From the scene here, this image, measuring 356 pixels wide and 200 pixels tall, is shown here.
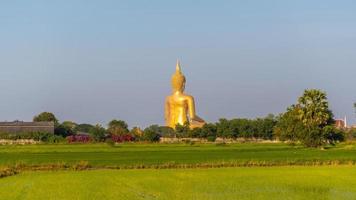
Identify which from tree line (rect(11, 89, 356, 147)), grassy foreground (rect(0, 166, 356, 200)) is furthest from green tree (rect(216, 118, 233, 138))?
grassy foreground (rect(0, 166, 356, 200))

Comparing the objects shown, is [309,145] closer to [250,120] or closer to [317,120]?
[317,120]

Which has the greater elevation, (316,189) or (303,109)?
(303,109)


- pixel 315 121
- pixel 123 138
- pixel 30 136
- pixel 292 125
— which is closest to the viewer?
pixel 315 121

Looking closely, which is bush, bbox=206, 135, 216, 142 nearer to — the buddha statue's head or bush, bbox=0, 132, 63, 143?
the buddha statue's head

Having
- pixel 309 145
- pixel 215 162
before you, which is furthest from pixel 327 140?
pixel 215 162

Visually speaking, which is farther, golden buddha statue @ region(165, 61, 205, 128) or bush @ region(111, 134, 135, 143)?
golden buddha statue @ region(165, 61, 205, 128)

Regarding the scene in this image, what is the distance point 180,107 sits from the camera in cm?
14012

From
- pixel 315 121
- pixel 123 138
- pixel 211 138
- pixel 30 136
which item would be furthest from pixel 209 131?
pixel 315 121

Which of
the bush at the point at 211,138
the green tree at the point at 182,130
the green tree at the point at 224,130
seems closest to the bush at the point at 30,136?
the green tree at the point at 182,130

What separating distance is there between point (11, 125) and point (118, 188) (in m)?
109

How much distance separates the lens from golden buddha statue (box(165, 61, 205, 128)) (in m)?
140

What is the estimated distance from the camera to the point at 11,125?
131500 mm

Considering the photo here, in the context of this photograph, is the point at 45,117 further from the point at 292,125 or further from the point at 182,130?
the point at 292,125

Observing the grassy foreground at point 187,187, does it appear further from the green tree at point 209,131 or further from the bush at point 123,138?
the green tree at point 209,131
